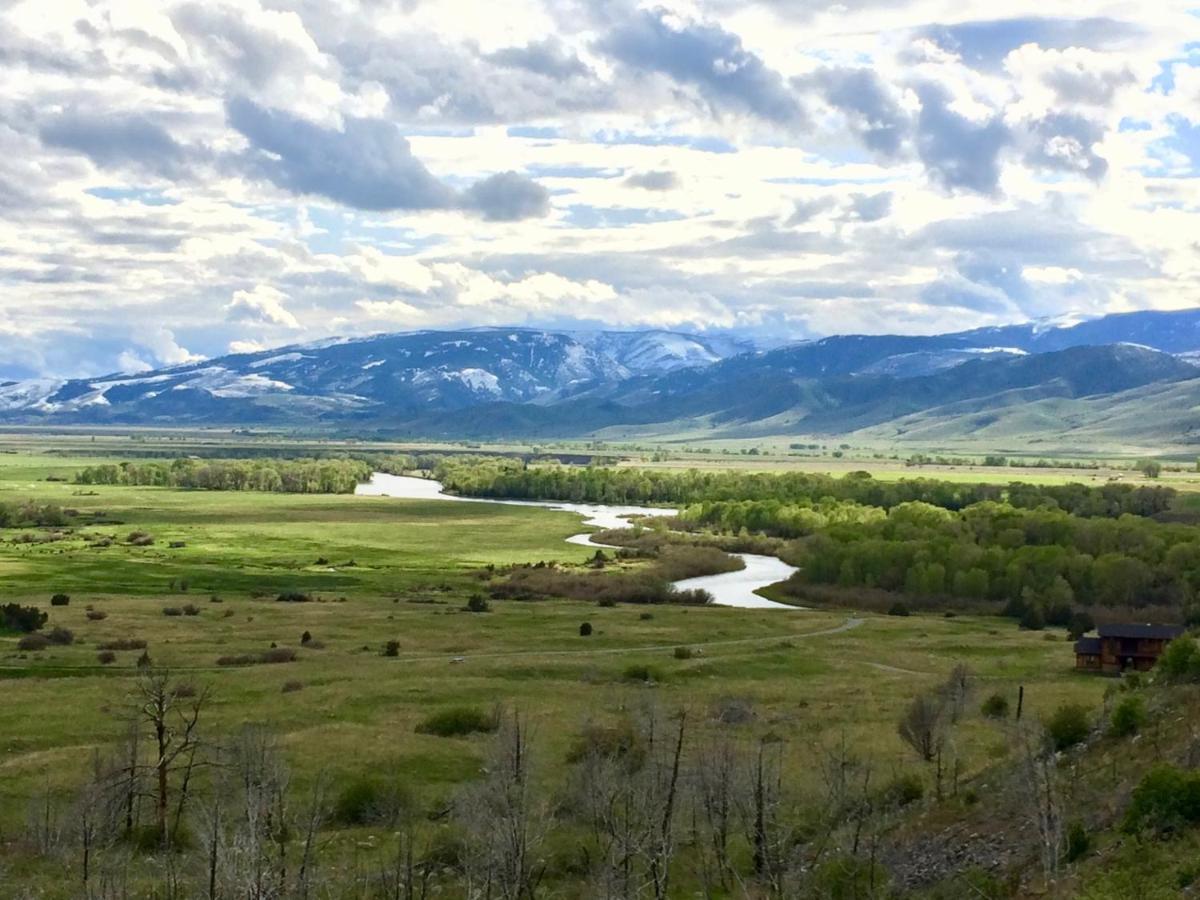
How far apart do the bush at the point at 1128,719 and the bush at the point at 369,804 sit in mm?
27113

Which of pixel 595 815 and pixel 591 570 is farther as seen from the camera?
pixel 591 570

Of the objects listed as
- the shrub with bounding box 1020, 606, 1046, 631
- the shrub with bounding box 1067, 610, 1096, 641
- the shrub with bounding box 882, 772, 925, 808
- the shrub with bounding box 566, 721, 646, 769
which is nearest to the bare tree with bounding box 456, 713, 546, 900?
the shrub with bounding box 566, 721, 646, 769

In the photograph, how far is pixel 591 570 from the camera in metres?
162

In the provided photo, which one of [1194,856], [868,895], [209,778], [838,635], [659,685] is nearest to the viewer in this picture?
[1194,856]

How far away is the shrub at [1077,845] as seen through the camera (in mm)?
35375

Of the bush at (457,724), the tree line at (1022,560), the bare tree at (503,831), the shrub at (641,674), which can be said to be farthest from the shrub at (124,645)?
the tree line at (1022,560)

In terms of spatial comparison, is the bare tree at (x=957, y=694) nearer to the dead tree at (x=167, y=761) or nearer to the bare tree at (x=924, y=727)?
the bare tree at (x=924, y=727)

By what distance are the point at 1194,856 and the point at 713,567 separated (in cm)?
14619

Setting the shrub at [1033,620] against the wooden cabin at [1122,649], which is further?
the shrub at [1033,620]

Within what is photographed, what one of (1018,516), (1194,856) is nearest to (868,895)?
(1194,856)

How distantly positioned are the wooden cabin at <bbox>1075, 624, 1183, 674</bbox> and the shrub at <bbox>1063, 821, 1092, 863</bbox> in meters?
57.5

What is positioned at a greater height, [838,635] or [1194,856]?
[1194,856]

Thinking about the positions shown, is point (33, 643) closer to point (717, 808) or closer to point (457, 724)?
point (457, 724)

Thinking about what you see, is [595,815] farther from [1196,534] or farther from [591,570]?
[1196,534]
